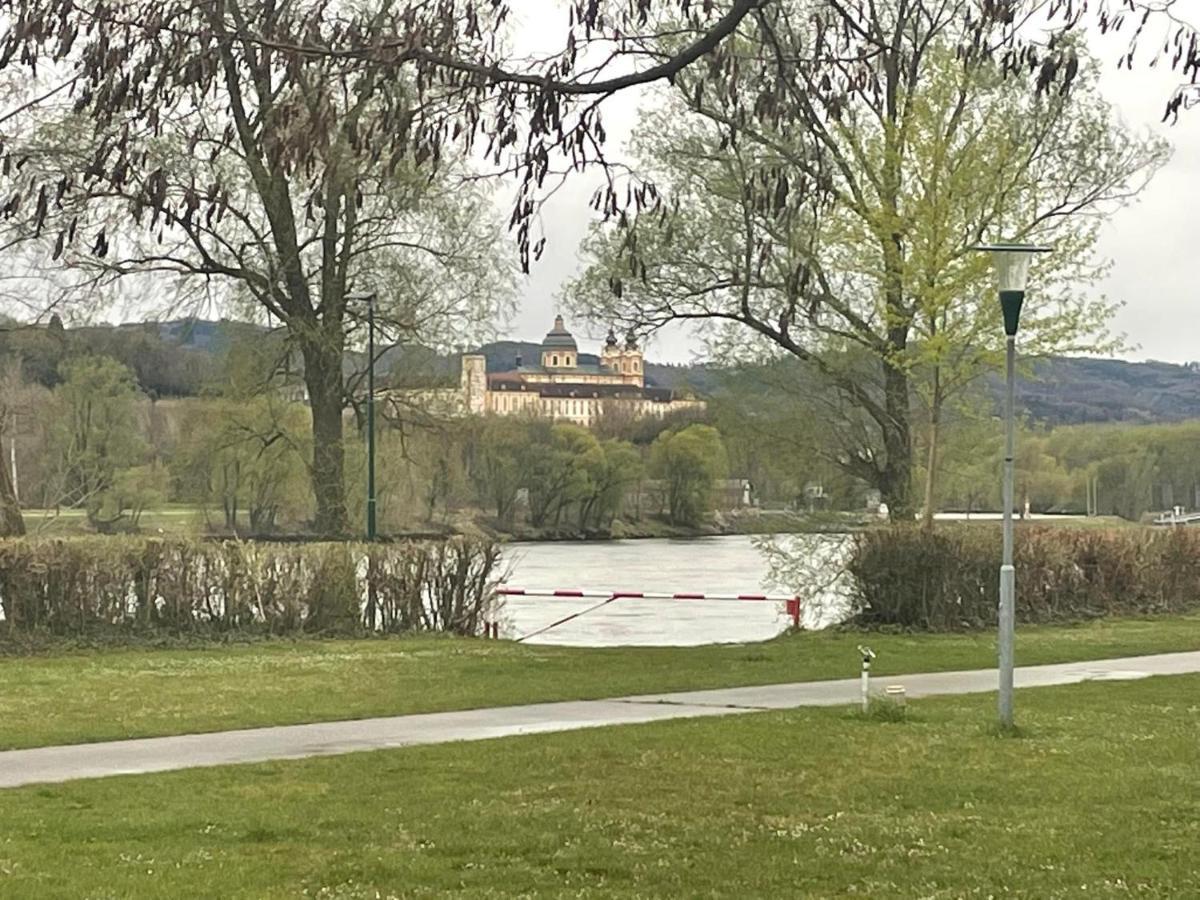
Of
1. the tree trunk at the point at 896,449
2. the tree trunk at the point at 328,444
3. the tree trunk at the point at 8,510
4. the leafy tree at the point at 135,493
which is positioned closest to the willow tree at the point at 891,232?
the tree trunk at the point at 896,449

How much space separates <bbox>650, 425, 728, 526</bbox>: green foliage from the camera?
2591 inches

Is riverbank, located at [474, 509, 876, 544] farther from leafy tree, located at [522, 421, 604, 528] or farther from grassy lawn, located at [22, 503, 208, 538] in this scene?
grassy lawn, located at [22, 503, 208, 538]

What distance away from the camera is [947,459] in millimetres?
31797

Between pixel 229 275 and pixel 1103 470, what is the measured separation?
1462 inches

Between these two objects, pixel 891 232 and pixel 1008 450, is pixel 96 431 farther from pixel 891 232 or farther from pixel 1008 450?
pixel 1008 450

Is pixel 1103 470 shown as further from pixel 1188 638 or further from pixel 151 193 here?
pixel 151 193

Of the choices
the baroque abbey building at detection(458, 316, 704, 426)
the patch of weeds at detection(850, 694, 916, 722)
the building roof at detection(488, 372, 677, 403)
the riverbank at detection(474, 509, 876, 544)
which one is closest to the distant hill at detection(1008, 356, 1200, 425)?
the riverbank at detection(474, 509, 876, 544)

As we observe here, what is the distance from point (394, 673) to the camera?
19344 millimetres

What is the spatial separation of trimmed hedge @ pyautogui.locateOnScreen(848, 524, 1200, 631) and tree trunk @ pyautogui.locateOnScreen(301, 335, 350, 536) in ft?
34.7

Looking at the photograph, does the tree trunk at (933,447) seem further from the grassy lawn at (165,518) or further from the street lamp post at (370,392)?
the grassy lawn at (165,518)

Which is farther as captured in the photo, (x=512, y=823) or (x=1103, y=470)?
(x=1103, y=470)

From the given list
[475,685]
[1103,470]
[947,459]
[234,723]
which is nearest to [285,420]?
[947,459]

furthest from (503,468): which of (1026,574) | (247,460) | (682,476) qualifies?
(1026,574)

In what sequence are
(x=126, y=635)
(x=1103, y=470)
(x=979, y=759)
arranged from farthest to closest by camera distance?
1. (x=1103, y=470)
2. (x=126, y=635)
3. (x=979, y=759)
